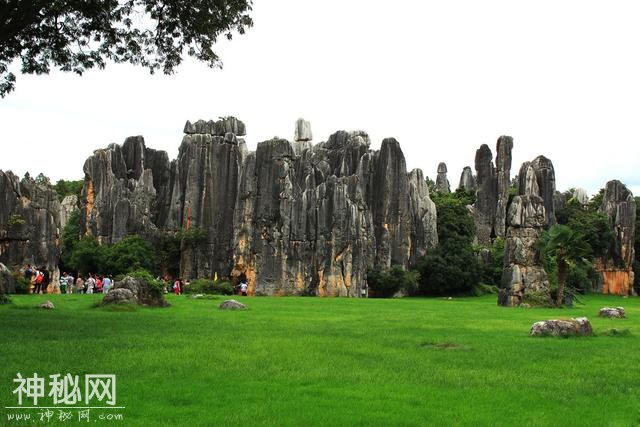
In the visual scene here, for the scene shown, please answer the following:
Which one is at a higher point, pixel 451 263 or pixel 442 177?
pixel 442 177

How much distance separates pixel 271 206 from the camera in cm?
6166

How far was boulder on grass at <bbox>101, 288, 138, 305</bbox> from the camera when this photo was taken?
82.0ft

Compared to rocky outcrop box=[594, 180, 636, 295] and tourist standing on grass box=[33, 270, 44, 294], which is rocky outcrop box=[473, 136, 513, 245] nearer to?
rocky outcrop box=[594, 180, 636, 295]

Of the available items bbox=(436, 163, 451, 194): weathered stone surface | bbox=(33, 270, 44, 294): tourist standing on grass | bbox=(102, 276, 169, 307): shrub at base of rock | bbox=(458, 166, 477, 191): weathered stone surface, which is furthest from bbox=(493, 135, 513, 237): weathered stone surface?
bbox=(102, 276, 169, 307): shrub at base of rock

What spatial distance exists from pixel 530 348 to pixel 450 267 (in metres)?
45.7

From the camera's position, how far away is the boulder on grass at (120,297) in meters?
25.0

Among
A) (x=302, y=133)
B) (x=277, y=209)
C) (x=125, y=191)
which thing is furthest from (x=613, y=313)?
(x=302, y=133)

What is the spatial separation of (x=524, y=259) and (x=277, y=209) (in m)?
27.1

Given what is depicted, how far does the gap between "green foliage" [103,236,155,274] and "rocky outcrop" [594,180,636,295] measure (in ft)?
151

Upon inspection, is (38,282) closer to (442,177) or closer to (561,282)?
(561,282)

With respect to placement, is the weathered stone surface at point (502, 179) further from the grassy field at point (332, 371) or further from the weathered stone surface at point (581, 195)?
the grassy field at point (332, 371)

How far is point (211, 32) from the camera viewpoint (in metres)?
18.8

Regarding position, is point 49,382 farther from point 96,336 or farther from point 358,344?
point 358,344

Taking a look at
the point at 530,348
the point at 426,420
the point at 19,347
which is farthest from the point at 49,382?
the point at 530,348
